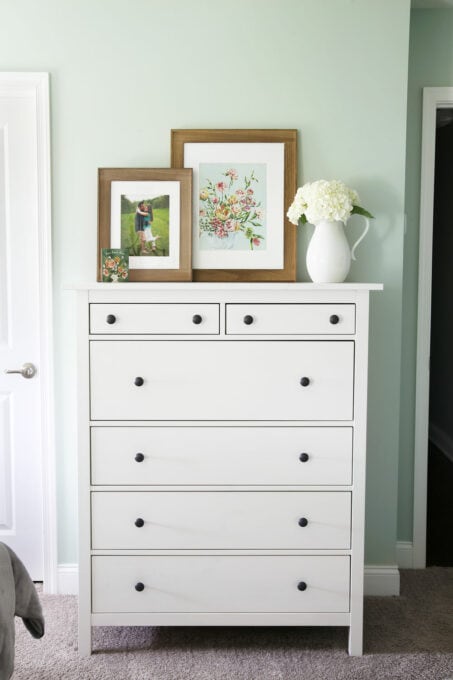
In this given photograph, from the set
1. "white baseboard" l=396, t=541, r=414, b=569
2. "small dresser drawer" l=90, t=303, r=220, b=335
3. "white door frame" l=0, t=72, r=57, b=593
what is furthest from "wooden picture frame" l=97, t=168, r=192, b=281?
"white baseboard" l=396, t=541, r=414, b=569

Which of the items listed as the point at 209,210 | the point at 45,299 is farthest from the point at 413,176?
the point at 45,299

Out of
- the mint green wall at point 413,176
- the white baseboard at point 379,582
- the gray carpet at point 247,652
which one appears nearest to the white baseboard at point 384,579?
the white baseboard at point 379,582

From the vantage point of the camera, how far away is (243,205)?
8.80 feet

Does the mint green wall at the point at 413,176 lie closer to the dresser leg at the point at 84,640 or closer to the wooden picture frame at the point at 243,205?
the wooden picture frame at the point at 243,205

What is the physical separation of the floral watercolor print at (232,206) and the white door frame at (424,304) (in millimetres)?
811

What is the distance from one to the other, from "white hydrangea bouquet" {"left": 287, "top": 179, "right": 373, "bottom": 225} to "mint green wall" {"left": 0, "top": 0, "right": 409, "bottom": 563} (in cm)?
23

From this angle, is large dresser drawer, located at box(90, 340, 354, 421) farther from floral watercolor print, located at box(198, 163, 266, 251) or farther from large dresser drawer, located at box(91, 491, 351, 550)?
floral watercolor print, located at box(198, 163, 266, 251)

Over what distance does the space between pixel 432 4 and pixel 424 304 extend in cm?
133

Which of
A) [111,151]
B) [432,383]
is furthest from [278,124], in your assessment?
[432,383]

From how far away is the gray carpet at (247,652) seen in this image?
7.43 ft

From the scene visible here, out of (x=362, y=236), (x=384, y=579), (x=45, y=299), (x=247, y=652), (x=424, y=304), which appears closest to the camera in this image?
(x=247, y=652)

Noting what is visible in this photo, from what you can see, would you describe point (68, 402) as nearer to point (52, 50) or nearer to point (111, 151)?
point (111, 151)

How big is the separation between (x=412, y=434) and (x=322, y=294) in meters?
1.13

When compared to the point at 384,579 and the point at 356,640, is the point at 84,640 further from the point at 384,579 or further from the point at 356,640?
the point at 384,579
